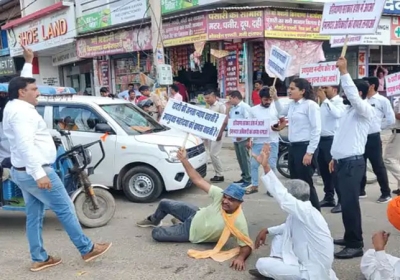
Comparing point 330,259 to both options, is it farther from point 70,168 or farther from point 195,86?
point 195,86

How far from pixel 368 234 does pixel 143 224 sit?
2.69m

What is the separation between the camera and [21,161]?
13.1 feet

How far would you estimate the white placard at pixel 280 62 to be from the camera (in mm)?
6492

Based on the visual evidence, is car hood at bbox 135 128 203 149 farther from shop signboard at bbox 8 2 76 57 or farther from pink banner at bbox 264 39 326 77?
shop signboard at bbox 8 2 76 57

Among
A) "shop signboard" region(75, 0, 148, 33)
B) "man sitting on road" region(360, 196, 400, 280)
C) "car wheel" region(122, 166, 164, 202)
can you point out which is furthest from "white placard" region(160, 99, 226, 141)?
"shop signboard" region(75, 0, 148, 33)

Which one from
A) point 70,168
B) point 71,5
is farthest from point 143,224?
point 71,5

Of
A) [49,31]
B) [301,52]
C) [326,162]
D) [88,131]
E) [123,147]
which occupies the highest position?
[49,31]

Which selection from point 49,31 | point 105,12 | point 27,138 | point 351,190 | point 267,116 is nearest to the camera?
point 27,138

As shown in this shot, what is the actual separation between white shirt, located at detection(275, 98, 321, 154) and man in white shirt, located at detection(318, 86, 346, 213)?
2.40 feet

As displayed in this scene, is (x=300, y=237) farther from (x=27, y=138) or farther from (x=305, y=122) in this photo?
(x=27, y=138)

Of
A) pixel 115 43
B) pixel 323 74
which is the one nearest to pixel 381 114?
pixel 323 74

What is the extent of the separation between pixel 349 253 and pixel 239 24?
8969 millimetres

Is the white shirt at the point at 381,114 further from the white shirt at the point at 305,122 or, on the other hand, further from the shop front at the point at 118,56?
the shop front at the point at 118,56

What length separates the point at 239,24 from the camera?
1223cm
